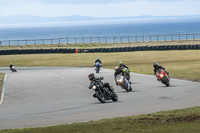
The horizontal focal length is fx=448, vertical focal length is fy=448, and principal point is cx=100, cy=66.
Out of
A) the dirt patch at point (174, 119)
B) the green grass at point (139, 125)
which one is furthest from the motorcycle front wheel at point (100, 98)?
the dirt patch at point (174, 119)

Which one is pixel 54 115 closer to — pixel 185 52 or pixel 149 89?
pixel 149 89

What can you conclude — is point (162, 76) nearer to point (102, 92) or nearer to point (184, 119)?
point (102, 92)

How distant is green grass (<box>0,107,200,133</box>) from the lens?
42.9 ft

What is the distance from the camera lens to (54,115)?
1792 cm

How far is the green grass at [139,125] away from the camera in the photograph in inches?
515

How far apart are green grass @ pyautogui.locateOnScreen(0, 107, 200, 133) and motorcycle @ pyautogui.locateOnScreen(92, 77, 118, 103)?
16.6ft

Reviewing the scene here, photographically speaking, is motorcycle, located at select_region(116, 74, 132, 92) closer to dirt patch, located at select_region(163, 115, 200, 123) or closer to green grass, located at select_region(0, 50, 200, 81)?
dirt patch, located at select_region(163, 115, 200, 123)

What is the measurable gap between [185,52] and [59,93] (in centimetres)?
4515

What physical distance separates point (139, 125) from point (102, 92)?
7567 mm

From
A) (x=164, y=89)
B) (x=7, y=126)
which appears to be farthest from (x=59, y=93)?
(x=7, y=126)

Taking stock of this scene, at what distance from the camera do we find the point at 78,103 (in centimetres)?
2183

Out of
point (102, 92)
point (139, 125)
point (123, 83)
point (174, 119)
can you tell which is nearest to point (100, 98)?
point (102, 92)

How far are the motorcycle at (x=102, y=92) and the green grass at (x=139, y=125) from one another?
16.6 ft

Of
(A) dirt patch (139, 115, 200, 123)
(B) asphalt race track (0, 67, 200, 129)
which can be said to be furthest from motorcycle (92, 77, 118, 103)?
(A) dirt patch (139, 115, 200, 123)
